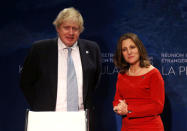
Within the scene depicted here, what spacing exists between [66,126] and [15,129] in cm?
186

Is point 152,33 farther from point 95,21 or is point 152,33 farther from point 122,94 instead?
point 122,94

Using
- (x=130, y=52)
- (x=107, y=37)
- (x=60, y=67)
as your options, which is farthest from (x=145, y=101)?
(x=107, y=37)

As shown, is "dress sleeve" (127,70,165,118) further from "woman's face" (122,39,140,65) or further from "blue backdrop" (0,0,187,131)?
"blue backdrop" (0,0,187,131)

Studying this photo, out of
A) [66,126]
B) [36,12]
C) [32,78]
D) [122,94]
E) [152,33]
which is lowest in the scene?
[66,126]

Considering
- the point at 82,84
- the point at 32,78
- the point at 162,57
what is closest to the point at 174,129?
the point at 162,57

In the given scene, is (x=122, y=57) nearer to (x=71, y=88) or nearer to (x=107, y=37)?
(x=71, y=88)

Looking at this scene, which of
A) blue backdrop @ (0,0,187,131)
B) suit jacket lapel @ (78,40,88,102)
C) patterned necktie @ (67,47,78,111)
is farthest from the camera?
blue backdrop @ (0,0,187,131)

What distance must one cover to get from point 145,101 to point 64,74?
0.72 meters

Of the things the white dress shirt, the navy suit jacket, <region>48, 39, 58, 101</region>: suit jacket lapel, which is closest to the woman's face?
the navy suit jacket

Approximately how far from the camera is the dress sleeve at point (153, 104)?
6.63 feet

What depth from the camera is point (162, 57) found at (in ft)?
10.4

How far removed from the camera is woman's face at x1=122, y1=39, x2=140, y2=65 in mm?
2199

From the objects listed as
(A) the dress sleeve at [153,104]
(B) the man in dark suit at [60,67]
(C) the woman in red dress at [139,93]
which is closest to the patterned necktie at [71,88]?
(B) the man in dark suit at [60,67]

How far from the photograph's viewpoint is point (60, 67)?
2119 mm
